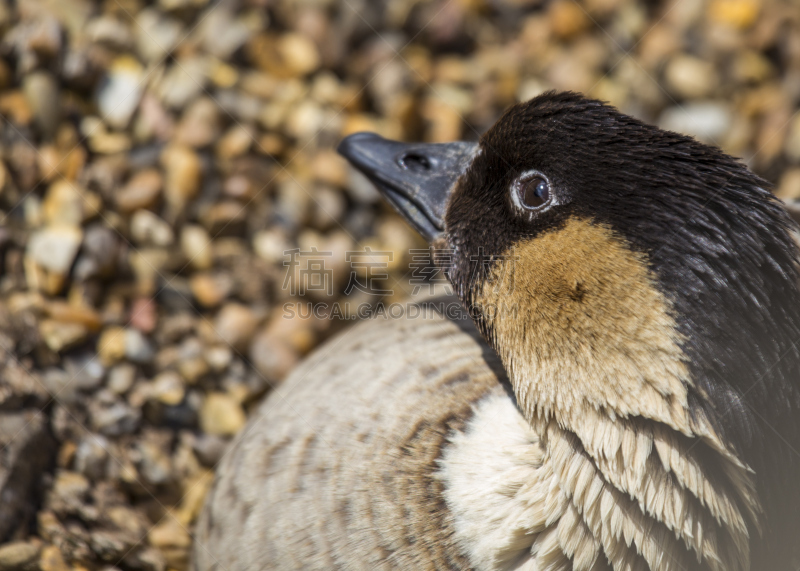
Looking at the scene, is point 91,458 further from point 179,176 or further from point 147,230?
point 179,176

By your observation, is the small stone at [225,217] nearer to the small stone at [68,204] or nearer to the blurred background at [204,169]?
the blurred background at [204,169]

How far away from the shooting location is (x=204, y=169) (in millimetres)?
2236

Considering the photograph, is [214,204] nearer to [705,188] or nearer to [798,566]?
[705,188]

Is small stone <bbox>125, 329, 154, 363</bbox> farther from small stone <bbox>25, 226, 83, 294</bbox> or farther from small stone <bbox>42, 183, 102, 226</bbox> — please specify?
small stone <bbox>42, 183, 102, 226</bbox>

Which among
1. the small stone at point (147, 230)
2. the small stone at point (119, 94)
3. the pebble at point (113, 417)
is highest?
the small stone at point (119, 94)

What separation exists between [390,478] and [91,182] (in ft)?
4.70

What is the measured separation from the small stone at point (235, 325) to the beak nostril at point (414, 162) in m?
0.92

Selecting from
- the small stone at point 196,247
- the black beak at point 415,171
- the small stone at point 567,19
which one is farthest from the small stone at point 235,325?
the small stone at point 567,19

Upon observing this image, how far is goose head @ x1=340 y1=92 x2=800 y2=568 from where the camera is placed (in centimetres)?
100

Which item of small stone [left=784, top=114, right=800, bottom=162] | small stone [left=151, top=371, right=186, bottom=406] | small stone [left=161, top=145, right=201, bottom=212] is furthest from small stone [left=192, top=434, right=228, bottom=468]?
small stone [left=784, top=114, right=800, bottom=162]

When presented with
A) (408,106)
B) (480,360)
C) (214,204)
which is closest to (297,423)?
(480,360)

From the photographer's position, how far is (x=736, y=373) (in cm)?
99

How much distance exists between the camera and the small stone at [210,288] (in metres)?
2.17

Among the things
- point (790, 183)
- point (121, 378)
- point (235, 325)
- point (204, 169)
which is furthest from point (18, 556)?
point (790, 183)
